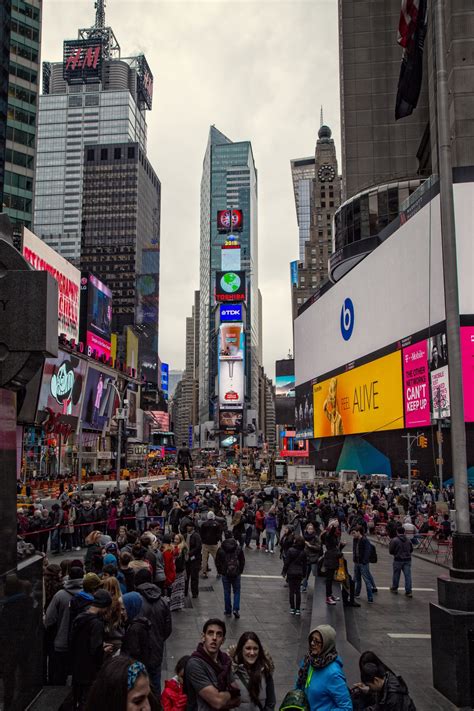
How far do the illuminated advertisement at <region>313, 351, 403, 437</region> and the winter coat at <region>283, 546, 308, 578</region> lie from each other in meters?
44.8

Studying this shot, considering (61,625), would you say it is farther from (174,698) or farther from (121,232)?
(121,232)

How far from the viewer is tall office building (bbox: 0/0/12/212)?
66.1m

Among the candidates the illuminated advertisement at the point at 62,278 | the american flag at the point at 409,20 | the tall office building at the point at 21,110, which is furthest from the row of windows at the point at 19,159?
the american flag at the point at 409,20

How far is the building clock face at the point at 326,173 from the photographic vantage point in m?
179

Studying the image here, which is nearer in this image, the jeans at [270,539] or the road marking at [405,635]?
the road marking at [405,635]

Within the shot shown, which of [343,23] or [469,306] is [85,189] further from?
[469,306]

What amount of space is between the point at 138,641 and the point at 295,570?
6.29 metres

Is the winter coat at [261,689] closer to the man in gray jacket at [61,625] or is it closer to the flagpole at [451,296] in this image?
A: the man in gray jacket at [61,625]

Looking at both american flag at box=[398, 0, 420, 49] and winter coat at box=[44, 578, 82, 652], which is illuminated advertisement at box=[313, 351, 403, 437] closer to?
american flag at box=[398, 0, 420, 49]

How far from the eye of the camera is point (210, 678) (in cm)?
476

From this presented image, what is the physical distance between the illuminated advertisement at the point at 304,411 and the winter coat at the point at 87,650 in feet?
280

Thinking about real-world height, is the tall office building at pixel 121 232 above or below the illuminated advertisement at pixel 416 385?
above

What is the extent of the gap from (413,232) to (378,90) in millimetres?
45488

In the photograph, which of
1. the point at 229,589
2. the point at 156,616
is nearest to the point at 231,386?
the point at 229,589
